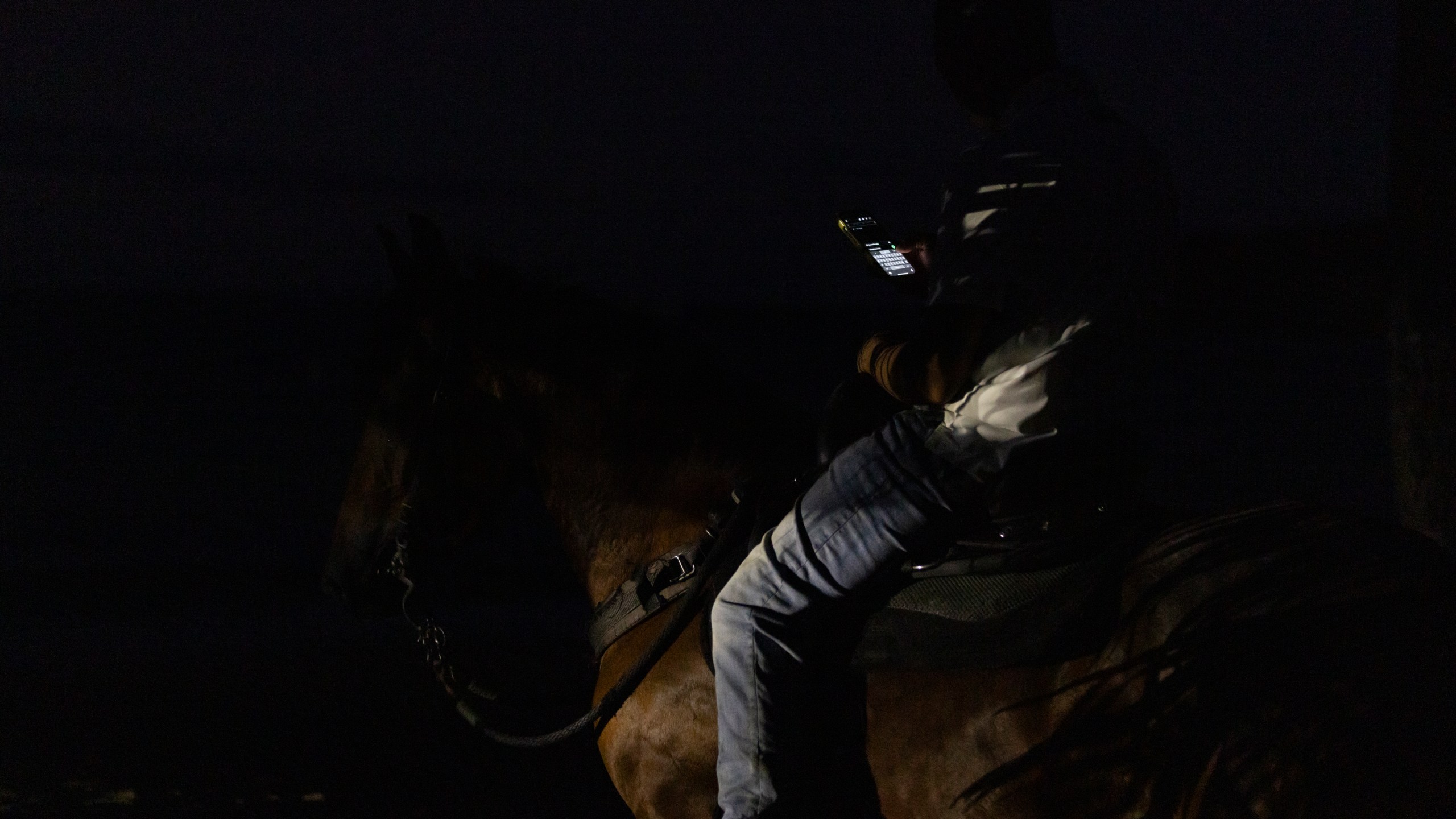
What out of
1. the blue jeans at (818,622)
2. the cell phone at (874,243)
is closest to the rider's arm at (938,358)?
the blue jeans at (818,622)

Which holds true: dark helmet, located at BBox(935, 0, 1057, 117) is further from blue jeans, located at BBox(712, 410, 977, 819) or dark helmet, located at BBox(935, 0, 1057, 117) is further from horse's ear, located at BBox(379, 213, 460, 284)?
horse's ear, located at BBox(379, 213, 460, 284)

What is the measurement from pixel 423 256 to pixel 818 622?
5.00 feet

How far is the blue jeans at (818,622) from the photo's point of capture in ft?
7.32

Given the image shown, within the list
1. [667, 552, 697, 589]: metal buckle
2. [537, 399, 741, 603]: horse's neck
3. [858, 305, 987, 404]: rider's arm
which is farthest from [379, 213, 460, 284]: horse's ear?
[858, 305, 987, 404]: rider's arm

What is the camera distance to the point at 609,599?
2943 millimetres

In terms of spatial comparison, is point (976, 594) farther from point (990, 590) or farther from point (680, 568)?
point (680, 568)

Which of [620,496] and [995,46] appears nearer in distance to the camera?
[995,46]

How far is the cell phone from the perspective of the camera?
2633 mm

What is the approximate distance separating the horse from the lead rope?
0.05 meters

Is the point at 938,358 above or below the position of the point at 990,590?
above

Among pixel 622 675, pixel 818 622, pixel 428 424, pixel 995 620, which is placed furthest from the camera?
pixel 428 424

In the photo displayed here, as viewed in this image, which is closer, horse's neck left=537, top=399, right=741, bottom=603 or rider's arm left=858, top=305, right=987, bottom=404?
rider's arm left=858, top=305, right=987, bottom=404

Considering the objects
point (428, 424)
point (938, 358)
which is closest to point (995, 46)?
point (938, 358)

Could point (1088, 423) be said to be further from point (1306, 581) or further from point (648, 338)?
point (648, 338)
